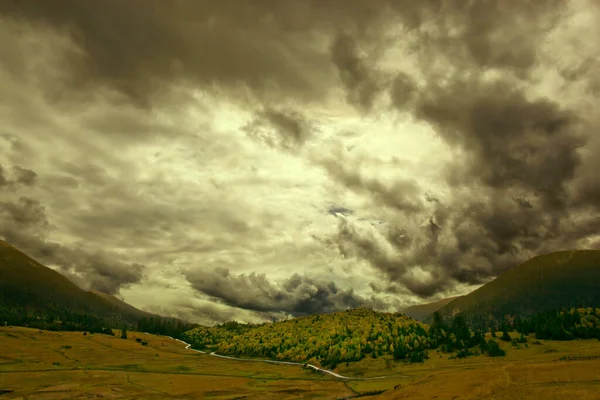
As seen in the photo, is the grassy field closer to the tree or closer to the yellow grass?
the yellow grass

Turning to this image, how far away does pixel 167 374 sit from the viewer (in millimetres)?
142250

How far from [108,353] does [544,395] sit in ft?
625

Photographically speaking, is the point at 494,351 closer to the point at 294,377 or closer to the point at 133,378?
the point at 294,377

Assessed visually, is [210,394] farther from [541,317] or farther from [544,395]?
[541,317]

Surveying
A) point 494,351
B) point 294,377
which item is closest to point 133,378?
point 294,377

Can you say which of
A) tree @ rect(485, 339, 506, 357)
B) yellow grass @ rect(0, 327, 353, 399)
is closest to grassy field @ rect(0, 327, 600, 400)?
yellow grass @ rect(0, 327, 353, 399)

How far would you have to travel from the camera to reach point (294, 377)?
444 feet

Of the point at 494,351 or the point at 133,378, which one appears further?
the point at 494,351

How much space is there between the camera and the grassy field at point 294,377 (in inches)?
2640

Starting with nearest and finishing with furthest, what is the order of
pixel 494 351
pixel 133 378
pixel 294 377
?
pixel 133 378, pixel 494 351, pixel 294 377

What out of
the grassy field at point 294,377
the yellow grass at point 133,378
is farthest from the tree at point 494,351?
the yellow grass at point 133,378

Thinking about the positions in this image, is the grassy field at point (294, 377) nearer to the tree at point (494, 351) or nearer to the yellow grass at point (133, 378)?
the yellow grass at point (133, 378)

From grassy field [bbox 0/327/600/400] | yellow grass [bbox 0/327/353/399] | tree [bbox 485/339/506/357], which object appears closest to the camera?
grassy field [bbox 0/327/600/400]

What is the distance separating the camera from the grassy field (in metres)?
67.1
